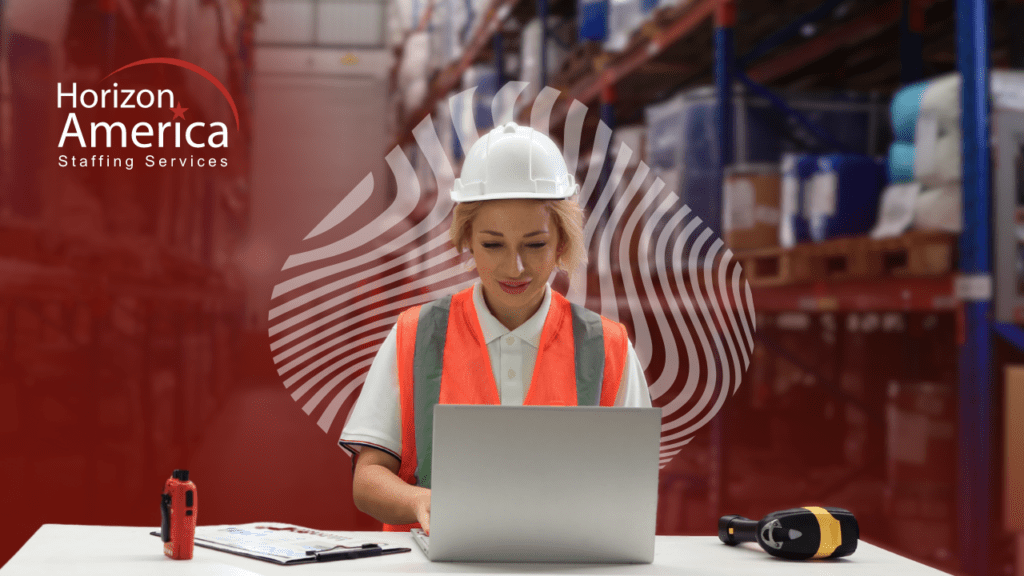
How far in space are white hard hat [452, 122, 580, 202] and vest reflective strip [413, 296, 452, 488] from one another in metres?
0.29

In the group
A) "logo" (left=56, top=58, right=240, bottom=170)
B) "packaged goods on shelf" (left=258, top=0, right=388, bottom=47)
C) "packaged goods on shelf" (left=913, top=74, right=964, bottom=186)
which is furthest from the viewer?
"packaged goods on shelf" (left=258, top=0, right=388, bottom=47)

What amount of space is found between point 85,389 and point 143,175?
1288 millimetres

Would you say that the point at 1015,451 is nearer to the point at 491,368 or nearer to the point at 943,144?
the point at 943,144

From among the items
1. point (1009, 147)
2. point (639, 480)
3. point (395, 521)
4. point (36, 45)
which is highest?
point (36, 45)

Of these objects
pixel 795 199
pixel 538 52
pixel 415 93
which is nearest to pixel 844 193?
pixel 795 199

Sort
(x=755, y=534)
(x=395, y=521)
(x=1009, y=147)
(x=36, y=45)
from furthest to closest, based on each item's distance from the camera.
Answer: (x=36, y=45)
(x=1009, y=147)
(x=395, y=521)
(x=755, y=534)

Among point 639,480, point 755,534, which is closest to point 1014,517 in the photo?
point 755,534

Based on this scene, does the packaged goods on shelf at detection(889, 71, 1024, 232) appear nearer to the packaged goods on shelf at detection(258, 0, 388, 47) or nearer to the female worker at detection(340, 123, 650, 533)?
the female worker at detection(340, 123, 650, 533)

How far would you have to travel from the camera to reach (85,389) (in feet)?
15.3

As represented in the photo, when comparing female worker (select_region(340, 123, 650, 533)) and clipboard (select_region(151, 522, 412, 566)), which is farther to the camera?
female worker (select_region(340, 123, 650, 533))

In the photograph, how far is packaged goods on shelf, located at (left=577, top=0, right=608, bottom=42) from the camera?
580 centimetres

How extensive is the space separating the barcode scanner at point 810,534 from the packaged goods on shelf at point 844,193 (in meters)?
2.50

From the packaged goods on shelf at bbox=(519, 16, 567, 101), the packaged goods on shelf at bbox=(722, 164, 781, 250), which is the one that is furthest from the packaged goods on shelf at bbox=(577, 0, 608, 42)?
the packaged goods on shelf at bbox=(722, 164, 781, 250)

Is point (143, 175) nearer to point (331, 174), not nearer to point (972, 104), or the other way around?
point (331, 174)
